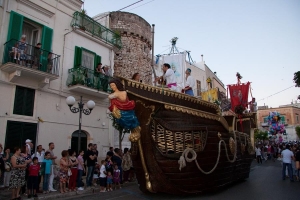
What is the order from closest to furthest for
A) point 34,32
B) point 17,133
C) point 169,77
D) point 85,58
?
point 169,77
point 17,133
point 34,32
point 85,58

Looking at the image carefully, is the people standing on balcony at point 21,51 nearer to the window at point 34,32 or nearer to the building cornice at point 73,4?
the window at point 34,32

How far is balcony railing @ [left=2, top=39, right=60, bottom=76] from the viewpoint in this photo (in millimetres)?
10086

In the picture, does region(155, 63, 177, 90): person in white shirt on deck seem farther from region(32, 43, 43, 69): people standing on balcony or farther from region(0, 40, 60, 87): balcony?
region(32, 43, 43, 69): people standing on balcony

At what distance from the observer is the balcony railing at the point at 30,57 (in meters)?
10.1

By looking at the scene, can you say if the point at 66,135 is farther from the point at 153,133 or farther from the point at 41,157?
the point at 153,133

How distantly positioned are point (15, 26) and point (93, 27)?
4879 mm

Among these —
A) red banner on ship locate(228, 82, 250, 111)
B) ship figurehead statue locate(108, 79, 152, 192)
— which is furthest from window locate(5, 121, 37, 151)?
red banner on ship locate(228, 82, 250, 111)

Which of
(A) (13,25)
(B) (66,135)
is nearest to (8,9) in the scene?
(A) (13,25)

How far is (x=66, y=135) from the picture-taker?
1224cm

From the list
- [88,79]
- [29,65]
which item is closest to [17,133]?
[29,65]

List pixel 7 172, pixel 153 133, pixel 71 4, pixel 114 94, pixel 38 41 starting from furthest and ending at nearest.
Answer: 1. pixel 71 4
2. pixel 38 41
3. pixel 7 172
4. pixel 153 133
5. pixel 114 94

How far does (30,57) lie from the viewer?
10.9 metres

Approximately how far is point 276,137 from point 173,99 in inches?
1546

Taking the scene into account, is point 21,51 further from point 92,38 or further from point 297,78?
point 297,78
